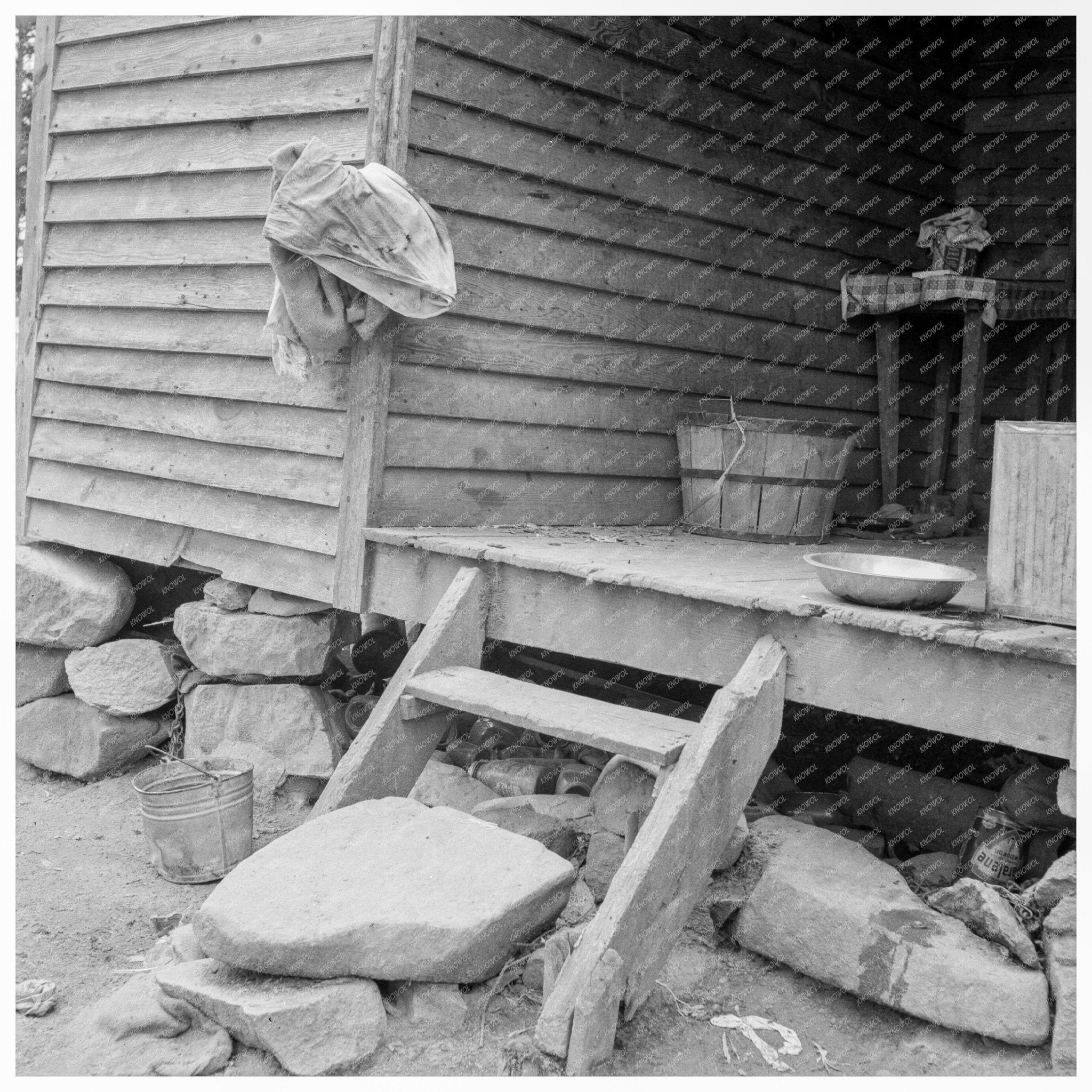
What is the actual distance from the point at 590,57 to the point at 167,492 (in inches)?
107

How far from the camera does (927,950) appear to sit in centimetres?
266

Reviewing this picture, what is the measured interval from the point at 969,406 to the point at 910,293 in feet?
2.37

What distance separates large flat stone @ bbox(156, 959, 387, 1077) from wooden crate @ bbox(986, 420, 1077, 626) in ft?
6.34

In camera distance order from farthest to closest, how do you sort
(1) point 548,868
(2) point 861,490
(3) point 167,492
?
1. (2) point 861,490
2. (3) point 167,492
3. (1) point 548,868

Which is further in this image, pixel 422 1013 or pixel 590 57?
pixel 590 57

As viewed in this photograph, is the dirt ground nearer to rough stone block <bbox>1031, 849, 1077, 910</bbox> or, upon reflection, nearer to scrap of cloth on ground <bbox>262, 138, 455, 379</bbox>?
rough stone block <bbox>1031, 849, 1077, 910</bbox>

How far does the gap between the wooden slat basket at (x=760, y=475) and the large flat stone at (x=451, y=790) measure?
158 cm

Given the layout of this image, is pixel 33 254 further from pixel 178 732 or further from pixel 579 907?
pixel 579 907

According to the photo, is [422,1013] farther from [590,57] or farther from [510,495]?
[590,57]

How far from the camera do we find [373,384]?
408cm

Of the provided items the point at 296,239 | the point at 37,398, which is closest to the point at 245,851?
the point at 296,239

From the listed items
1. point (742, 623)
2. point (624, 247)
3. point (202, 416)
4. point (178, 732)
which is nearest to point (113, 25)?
point (202, 416)

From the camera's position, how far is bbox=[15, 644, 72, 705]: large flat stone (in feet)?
17.9

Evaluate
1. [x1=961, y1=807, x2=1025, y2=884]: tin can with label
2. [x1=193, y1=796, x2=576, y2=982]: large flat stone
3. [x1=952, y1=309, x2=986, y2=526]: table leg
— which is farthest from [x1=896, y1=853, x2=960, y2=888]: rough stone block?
[x1=952, y1=309, x2=986, y2=526]: table leg
